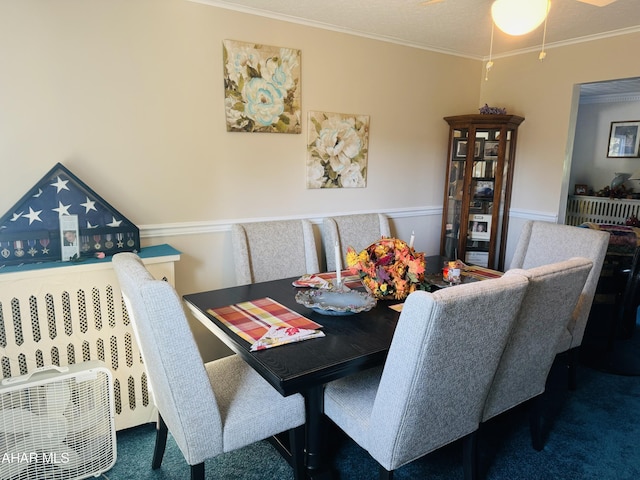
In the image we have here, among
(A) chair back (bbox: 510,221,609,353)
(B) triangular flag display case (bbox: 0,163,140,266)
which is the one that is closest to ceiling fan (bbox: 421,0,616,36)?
(A) chair back (bbox: 510,221,609,353)

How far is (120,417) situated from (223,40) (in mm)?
2175

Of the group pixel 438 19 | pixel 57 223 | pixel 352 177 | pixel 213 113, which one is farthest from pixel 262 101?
pixel 57 223

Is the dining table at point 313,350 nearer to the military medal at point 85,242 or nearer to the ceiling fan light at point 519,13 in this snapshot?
the military medal at point 85,242

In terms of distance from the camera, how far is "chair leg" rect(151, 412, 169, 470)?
1901mm

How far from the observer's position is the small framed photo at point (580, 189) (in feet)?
21.4

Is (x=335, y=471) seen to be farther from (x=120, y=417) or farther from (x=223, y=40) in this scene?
(x=223, y=40)

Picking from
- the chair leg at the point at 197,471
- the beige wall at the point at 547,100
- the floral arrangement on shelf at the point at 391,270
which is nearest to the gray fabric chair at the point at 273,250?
the floral arrangement on shelf at the point at 391,270

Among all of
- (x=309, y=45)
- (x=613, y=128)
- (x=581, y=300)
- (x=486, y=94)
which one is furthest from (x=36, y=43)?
(x=613, y=128)

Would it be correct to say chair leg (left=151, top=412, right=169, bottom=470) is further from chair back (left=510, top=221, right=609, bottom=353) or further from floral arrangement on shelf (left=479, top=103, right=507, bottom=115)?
floral arrangement on shelf (left=479, top=103, right=507, bottom=115)

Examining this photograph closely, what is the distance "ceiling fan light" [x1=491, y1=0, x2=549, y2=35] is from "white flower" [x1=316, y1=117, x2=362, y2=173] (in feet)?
4.48

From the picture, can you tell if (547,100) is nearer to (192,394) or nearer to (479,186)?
(479,186)

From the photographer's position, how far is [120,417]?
2.17 metres

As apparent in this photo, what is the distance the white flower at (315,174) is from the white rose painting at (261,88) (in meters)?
0.27

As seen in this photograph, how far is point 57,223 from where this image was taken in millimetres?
2135
